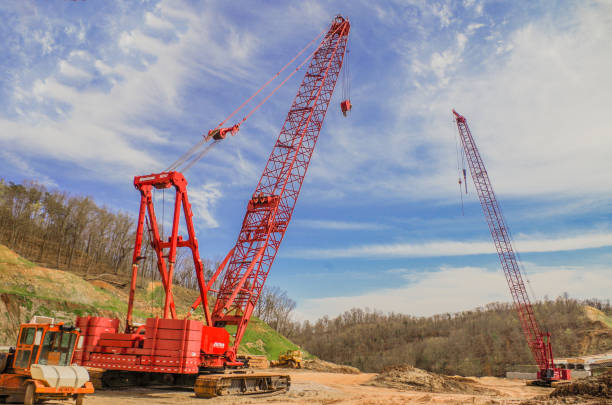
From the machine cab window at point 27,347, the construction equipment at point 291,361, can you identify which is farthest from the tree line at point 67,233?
the machine cab window at point 27,347

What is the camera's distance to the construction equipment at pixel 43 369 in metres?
10.5

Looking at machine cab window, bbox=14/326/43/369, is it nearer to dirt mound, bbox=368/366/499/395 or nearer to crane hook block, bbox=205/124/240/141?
crane hook block, bbox=205/124/240/141

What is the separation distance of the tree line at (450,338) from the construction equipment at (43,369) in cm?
5951

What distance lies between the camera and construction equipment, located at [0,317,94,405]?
34.3 ft

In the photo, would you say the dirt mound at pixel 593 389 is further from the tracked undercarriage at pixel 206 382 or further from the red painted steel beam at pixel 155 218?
the red painted steel beam at pixel 155 218

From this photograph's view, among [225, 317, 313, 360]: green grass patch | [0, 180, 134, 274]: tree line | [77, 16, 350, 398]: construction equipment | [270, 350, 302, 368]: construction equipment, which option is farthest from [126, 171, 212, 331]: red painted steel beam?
[0, 180, 134, 274]: tree line

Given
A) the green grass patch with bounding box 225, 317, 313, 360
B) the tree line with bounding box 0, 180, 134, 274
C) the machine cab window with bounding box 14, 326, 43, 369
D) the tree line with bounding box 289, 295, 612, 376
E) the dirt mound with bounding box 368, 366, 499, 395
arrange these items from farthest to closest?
the tree line with bounding box 289, 295, 612, 376 → the tree line with bounding box 0, 180, 134, 274 → the green grass patch with bounding box 225, 317, 313, 360 → the dirt mound with bounding box 368, 366, 499, 395 → the machine cab window with bounding box 14, 326, 43, 369

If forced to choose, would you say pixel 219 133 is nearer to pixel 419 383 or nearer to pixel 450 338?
pixel 419 383

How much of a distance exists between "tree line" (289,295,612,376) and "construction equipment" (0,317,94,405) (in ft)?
195

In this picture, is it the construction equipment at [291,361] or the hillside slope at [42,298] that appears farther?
the construction equipment at [291,361]

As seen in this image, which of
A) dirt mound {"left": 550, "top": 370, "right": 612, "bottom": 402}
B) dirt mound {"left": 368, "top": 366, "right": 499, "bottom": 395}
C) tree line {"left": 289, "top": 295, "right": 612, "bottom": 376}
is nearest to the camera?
dirt mound {"left": 550, "top": 370, "right": 612, "bottom": 402}

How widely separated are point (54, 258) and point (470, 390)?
200 feet

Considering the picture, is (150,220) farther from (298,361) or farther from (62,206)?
(62,206)

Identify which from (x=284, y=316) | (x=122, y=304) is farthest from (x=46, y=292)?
(x=284, y=316)
